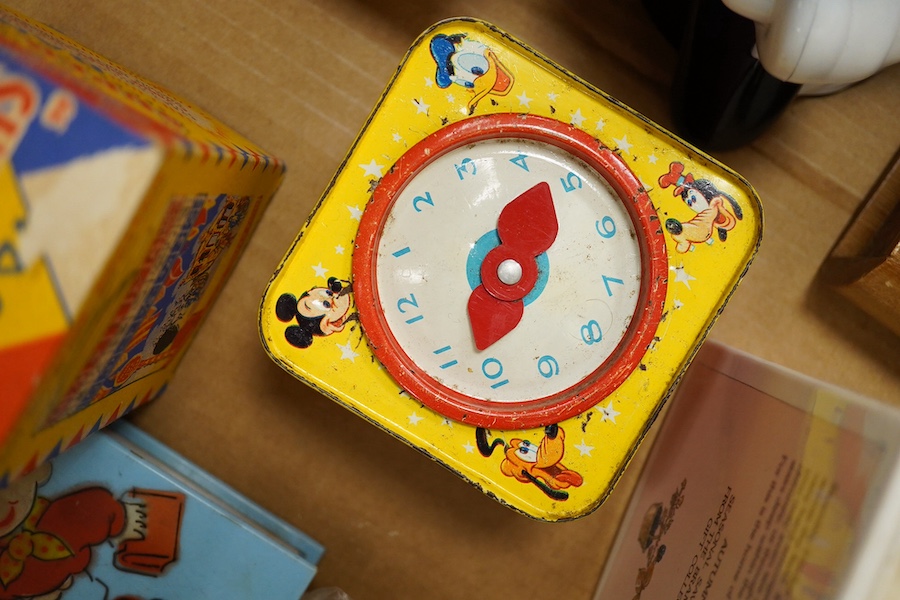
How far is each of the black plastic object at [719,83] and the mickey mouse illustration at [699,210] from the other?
0.13 metres

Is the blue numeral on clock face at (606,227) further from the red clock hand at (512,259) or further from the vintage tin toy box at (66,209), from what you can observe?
the vintage tin toy box at (66,209)

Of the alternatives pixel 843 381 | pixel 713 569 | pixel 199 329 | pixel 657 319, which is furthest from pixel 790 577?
pixel 199 329

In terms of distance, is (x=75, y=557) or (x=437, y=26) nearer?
(x=437, y=26)

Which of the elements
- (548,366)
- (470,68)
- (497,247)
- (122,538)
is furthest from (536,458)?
(122,538)

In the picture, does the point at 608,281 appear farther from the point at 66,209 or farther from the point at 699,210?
the point at 66,209

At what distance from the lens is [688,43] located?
0.65 metres

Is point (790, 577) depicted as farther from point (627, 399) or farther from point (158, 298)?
point (158, 298)

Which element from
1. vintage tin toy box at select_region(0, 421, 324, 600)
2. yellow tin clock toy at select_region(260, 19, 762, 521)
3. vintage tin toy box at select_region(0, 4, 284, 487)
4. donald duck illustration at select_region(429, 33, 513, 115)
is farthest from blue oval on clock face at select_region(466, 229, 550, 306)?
vintage tin toy box at select_region(0, 421, 324, 600)

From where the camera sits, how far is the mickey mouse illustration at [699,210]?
0.56m

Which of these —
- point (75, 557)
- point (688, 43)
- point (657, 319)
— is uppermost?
point (688, 43)

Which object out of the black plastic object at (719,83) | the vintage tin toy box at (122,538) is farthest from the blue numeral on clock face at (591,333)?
the vintage tin toy box at (122,538)

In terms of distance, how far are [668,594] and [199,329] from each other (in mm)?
548

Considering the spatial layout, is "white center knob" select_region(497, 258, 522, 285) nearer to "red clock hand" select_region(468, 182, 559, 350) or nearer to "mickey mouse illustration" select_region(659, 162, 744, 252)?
"red clock hand" select_region(468, 182, 559, 350)

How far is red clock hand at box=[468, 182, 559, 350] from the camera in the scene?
1.77 feet
